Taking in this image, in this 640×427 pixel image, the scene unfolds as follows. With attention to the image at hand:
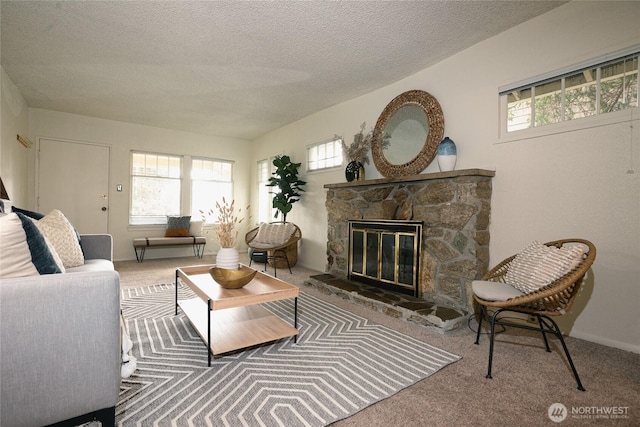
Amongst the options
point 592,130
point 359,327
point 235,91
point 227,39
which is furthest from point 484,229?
point 235,91

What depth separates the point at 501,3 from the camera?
2504mm

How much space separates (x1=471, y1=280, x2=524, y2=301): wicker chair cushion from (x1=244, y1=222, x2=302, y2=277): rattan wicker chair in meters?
3.10

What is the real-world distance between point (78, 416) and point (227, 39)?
3122mm

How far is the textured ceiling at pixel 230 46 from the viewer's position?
8.57ft

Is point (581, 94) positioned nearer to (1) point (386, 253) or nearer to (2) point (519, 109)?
(2) point (519, 109)

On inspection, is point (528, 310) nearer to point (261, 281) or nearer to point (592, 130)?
point (592, 130)

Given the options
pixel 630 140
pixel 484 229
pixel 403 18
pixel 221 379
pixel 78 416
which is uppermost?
pixel 403 18

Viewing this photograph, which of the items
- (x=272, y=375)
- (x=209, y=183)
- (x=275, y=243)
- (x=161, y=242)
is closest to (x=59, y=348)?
(x=272, y=375)

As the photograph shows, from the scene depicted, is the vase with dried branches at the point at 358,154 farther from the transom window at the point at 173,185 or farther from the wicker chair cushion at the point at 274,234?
the transom window at the point at 173,185

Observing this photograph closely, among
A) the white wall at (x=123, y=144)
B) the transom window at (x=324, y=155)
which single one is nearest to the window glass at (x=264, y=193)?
the white wall at (x=123, y=144)

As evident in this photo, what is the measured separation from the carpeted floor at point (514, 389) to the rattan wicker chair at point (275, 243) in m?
2.88

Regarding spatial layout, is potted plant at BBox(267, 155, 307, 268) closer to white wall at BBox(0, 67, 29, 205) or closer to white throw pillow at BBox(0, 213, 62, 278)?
white wall at BBox(0, 67, 29, 205)

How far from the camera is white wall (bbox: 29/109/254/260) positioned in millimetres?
5479

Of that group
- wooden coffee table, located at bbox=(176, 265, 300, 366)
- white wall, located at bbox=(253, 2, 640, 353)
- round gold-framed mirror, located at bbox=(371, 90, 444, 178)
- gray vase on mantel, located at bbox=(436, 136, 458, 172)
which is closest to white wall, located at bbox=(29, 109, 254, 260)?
wooden coffee table, located at bbox=(176, 265, 300, 366)
